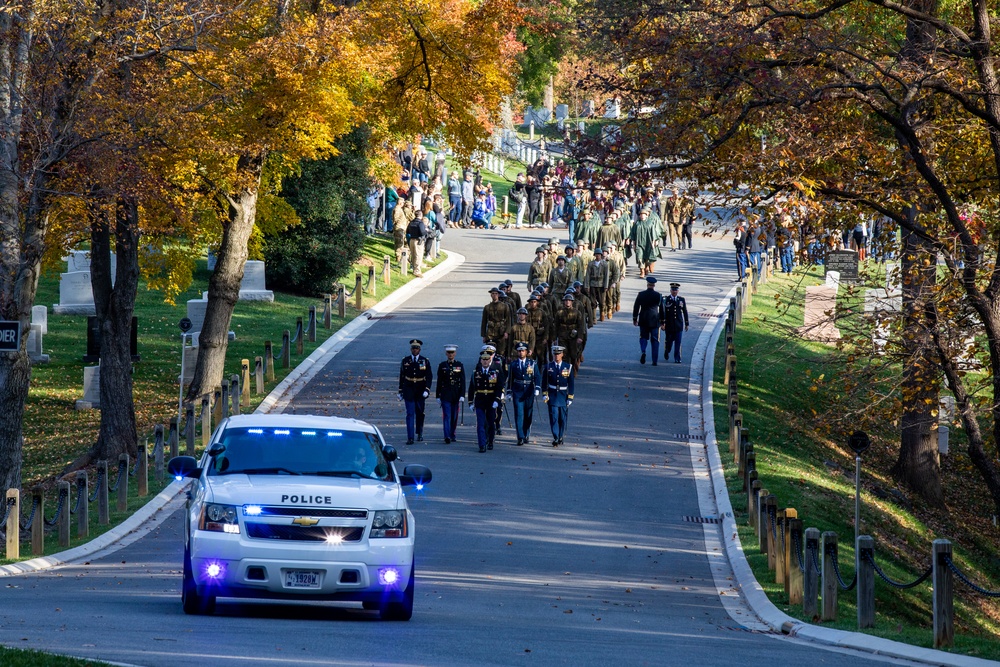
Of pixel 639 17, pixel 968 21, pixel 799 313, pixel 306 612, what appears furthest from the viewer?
pixel 799 313

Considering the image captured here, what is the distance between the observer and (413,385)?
23.4m

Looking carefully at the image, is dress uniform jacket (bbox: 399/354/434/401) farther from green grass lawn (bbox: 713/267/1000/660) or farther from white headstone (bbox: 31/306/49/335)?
white headstone (bbox: 31/306/49/335)

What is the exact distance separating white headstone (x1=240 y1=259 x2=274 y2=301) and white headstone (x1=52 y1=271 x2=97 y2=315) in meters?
3.92

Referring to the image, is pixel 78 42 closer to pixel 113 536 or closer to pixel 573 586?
pixel 113 536

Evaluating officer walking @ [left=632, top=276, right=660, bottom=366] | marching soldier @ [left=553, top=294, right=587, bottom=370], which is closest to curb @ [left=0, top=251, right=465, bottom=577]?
marching soldier @ [left=553, top=294, right=587, bottom=370]

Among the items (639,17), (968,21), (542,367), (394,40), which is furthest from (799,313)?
(639,17)

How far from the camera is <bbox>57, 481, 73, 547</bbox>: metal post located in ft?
58.6

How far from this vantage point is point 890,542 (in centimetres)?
2167

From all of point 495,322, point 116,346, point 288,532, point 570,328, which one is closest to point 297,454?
point 288,532

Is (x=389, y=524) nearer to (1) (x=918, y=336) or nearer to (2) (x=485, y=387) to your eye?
(1) (x=918, y=336)

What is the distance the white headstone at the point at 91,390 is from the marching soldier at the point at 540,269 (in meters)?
9.99

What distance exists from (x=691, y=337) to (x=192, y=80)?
15.0 metres

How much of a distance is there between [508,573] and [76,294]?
24003mm

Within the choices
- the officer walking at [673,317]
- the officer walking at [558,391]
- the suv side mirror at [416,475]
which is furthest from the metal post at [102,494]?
the officer walking at [673,317]
